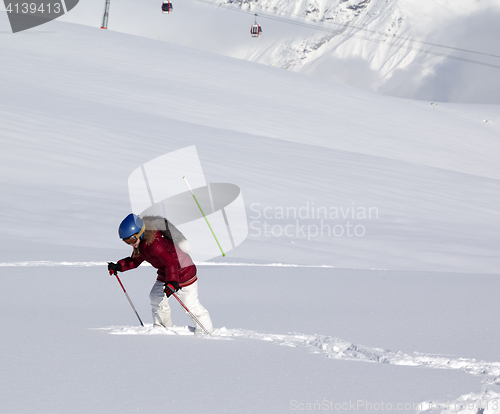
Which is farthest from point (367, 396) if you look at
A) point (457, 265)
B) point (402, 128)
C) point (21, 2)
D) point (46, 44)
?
point (21, 2)

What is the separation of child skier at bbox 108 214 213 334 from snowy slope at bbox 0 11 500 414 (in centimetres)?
20

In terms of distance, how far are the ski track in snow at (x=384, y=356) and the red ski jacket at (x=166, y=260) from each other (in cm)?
38

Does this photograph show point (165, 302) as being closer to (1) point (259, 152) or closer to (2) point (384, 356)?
(2) point (384, 356)

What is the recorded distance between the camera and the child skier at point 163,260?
3.75 metres

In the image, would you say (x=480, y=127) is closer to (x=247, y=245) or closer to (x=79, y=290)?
(x=247, y=245)

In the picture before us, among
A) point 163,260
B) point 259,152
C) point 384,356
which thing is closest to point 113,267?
point 163,260

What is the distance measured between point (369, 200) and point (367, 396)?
9.33 meters

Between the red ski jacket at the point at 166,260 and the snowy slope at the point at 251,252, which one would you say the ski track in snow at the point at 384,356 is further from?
the red ski jacket at the point at 166,260

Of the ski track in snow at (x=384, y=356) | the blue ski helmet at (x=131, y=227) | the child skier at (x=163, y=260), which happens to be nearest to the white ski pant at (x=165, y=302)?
the child skier at (x=163, y=260)

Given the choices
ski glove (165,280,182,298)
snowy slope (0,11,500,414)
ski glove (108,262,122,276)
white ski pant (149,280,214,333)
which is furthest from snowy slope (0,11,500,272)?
ski glove (165,280,182,298)

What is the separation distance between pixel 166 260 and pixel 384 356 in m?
1.57

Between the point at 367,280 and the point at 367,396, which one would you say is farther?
the point at 367,280

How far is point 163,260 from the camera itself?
152 inches

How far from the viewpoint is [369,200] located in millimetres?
11648
